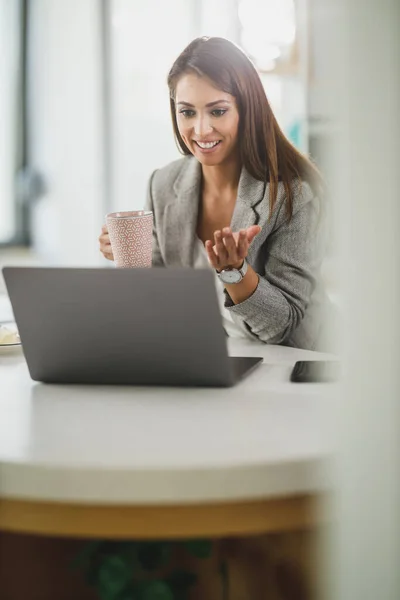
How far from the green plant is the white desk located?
10cm

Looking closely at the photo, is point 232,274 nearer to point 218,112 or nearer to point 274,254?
point 274,254

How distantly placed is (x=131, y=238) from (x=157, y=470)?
23.0 inches

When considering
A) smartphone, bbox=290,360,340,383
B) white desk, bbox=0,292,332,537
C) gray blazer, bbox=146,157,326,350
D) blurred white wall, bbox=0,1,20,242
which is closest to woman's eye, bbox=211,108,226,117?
gray blazer, bbox=146,157,326,350

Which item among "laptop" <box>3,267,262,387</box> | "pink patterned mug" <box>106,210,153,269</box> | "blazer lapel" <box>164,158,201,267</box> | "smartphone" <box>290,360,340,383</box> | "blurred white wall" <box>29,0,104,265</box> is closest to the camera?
"laptop" <box>3,267,262,387</box>

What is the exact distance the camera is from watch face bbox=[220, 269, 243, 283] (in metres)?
1.22

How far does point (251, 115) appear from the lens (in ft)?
5.10

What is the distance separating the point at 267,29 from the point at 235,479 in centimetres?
299

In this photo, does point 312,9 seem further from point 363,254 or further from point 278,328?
point 278,328

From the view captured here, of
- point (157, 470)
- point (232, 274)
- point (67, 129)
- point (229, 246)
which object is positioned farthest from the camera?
point (67, 129)

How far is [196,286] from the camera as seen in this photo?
2.82 feet

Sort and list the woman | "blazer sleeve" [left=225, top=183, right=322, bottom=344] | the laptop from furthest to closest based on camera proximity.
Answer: the woman
"blazer sleeve" [left=225, top=183, right=322, bottom=344]
the laptop

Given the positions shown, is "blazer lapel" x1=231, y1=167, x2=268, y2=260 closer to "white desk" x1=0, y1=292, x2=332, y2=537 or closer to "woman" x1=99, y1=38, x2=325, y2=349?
"woman" x1=99, y1=38, x2=325, y2=349

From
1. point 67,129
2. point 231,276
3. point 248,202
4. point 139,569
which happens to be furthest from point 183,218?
point 67,129

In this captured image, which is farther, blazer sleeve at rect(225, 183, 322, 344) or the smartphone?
blazer sleeve at rect(225, 183, 322, 344)
